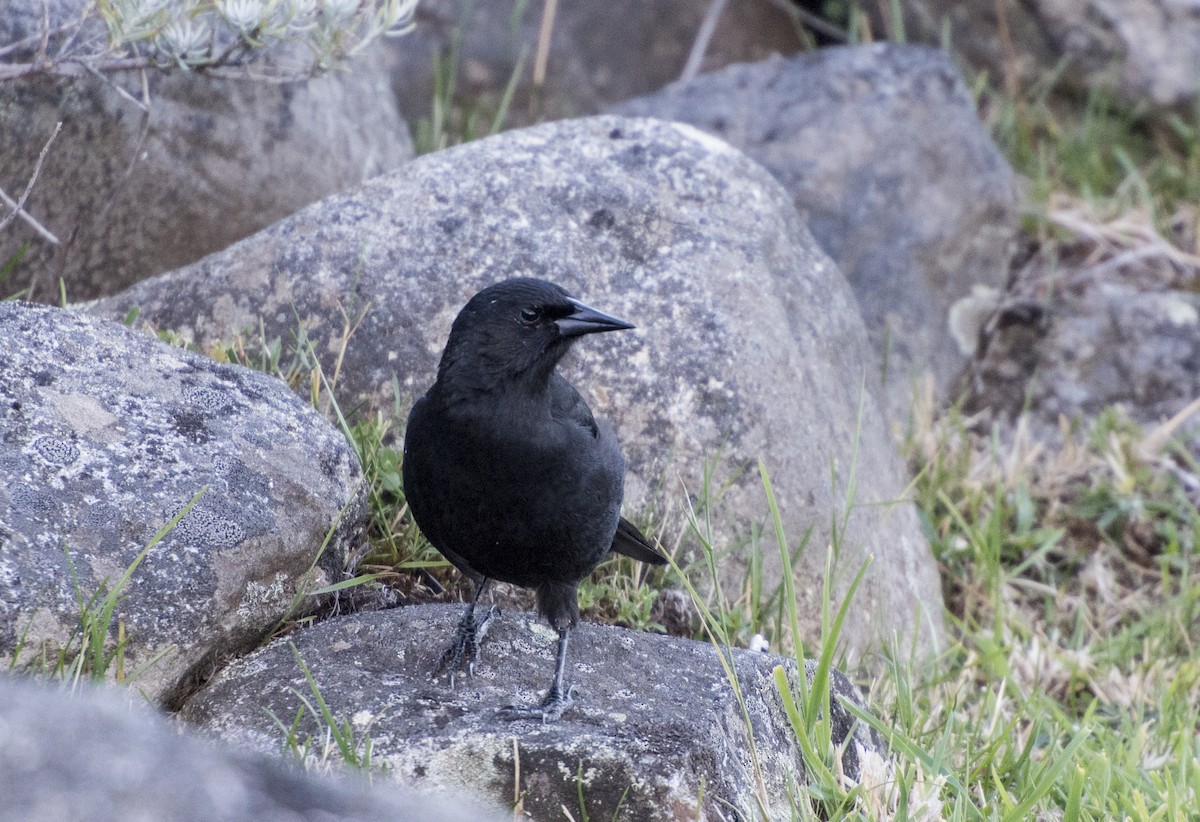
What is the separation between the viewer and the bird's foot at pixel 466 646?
9.63ft

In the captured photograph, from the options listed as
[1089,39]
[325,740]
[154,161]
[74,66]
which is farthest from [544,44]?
[325,740]

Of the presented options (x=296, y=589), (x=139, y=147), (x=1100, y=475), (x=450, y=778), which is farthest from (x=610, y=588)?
(x=1100, y=475)

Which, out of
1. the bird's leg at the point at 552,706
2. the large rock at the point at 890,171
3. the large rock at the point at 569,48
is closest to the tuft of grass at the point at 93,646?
the bird's leg at the point at 552,706

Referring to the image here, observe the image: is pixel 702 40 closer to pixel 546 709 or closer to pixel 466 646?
pixel 466 646

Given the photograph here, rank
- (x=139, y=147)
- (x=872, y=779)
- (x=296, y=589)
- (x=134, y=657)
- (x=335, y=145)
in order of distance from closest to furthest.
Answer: (x=134, y=657) → (x=872, y=779) → (x=296, y=589) → (x=139, y=147) → (x=335, y=145)

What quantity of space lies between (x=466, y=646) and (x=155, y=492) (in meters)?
0.77

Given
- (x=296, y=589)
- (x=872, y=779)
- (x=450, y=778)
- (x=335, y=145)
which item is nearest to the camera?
(x=450, y=778)

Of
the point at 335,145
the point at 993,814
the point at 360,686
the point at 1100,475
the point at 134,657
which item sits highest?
the point at 335,145

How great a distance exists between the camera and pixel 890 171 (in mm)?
5922

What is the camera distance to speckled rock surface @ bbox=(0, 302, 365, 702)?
2641mm

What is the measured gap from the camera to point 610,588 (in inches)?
144

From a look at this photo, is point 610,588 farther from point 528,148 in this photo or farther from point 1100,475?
point 1100,475

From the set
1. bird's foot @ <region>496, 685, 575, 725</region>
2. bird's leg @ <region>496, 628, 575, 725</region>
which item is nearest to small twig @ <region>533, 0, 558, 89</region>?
bird's leg @ <region>496, 628, 575, 725</region>

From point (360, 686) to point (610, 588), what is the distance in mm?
1025
